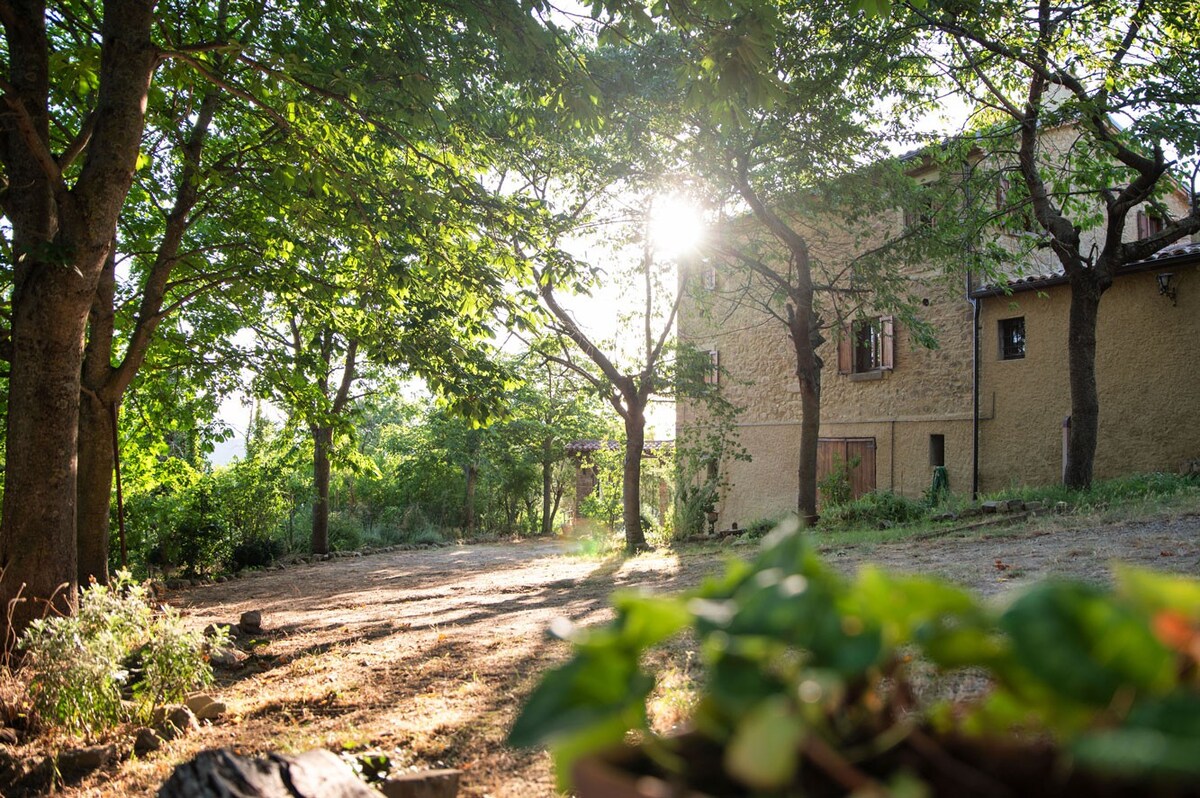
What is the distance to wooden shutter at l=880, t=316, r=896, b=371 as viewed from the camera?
15.3m

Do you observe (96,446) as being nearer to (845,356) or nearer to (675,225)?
(675,225)

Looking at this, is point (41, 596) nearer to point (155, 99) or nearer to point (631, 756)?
point (155, 99)

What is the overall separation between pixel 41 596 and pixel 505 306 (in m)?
3.62

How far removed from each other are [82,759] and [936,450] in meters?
14.4

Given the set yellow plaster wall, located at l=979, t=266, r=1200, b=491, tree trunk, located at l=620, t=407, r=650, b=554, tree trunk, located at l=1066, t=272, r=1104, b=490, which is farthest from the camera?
tree trunk, located at l=620, t=407, r=650, b=554

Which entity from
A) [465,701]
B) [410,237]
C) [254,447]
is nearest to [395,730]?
[465,701]

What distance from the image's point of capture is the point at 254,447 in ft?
57.2

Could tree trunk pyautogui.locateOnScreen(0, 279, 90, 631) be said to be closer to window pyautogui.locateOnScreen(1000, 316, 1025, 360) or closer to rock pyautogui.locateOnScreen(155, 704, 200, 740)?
rock pyautogui.locateOnScreen(155, 704, 200, 740)

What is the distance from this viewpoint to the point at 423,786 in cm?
221

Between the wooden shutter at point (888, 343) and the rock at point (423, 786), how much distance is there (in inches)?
575

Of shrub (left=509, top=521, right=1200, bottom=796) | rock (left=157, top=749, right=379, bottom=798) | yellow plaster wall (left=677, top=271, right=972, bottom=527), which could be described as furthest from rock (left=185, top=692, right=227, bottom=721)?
yellow plaster wall (left=677, top=271, right=972, bottom=527)

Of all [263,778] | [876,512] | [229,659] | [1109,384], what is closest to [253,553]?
[229,659]

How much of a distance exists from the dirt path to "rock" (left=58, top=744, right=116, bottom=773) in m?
0.08

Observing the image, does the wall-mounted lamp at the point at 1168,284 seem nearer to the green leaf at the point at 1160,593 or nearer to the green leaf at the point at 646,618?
the green leaf at the point at 1160,593
